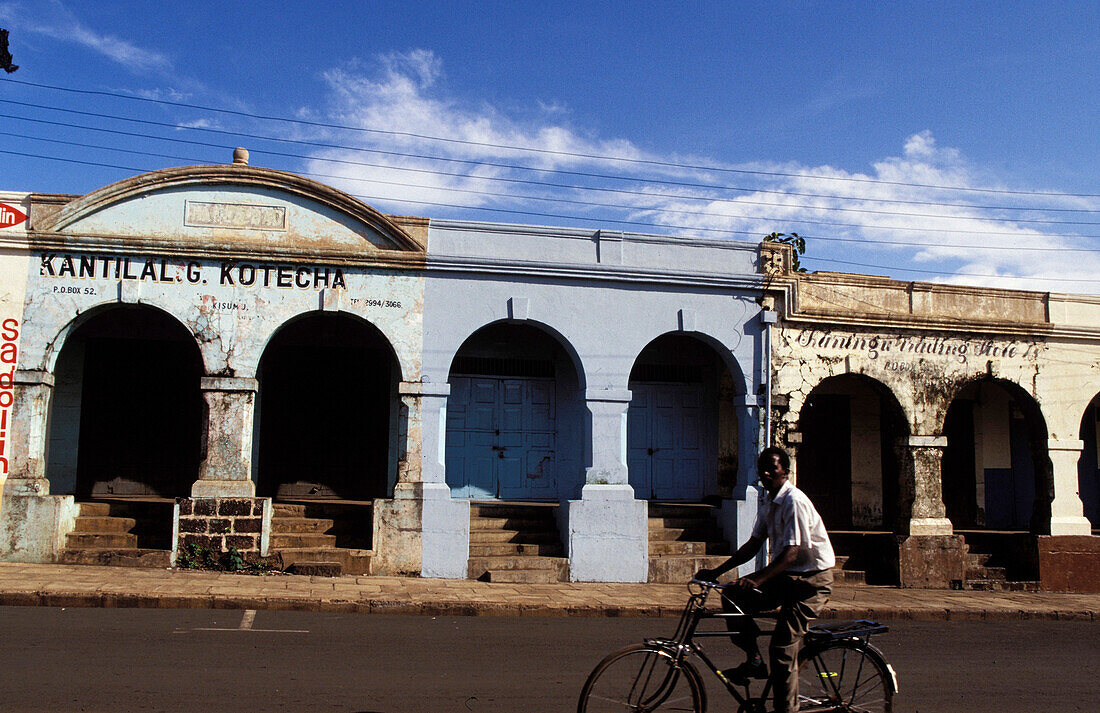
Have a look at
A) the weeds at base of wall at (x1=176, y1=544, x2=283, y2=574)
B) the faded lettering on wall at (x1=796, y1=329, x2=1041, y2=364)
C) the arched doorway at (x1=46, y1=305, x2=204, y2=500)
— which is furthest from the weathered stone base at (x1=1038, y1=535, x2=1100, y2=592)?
the arched doorway at (x1=46, y1=305, x2=204, y2=500)

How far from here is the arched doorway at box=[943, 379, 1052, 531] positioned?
55.8 feet

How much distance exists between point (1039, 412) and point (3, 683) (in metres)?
15.2

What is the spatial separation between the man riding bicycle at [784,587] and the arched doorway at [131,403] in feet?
36.1

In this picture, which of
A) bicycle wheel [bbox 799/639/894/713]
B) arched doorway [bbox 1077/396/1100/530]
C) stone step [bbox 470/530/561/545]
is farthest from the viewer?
arched doorway [bbox 1077/396/1100/530]

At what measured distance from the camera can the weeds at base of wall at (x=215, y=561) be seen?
1202 centimetres

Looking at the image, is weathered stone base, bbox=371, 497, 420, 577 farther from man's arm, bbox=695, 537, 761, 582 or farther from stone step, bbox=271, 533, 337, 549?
man's arm, bbox=695, 537, 761, 582

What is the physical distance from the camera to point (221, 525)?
12164mm

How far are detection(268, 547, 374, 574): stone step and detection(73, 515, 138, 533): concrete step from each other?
224cm

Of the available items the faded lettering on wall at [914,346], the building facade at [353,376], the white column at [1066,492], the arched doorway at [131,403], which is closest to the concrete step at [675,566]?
the building facade at [353,376]

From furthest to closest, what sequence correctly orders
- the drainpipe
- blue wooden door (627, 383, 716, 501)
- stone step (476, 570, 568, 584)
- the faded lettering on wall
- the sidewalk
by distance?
blue wooden door (627, 383, 716, 501)
the faded lettering on wall
the drainpipe
stone step (476, 570, 568, 584)
the sidewalk

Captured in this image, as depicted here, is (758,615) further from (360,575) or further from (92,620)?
(360,575)

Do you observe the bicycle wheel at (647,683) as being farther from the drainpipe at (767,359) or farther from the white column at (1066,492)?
the white column at (1066,492)

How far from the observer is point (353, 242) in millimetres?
13102

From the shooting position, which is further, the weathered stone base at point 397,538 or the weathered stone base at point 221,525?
the weathered stone base at point 397,538
